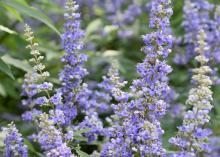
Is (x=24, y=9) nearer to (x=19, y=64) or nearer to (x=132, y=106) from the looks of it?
(x=19, y=64)

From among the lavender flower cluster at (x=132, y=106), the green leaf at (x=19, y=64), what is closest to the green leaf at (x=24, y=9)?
the lavender flower cluster at (x=132, y=106)

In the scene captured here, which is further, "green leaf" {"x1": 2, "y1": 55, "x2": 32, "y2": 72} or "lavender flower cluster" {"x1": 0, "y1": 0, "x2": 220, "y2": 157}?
"green leaf" {"x1": 2, "y1": 55, "x2": 32, "y2": 72}

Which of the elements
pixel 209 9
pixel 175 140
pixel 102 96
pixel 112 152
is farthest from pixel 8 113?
pixel 175 140

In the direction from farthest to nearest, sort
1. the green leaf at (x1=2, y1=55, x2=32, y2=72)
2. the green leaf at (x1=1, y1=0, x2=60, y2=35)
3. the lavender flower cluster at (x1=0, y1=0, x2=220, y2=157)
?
the green leaf at (x1=2, y1=55, x2=32, y2=72), the green leaf at (x1=1, y1=0, x2=60, y2=35), the lavender flower cluster at (x1=0, y1=0, x2=220, y2=157)

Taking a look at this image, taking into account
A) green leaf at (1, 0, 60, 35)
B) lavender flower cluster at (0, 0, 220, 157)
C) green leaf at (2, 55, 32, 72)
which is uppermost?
Result: green leaf at (2, 55, 32, 72)

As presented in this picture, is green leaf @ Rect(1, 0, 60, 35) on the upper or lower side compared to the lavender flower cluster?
upper

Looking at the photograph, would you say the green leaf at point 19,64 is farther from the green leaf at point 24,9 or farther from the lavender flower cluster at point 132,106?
the green leaf at point 24,9

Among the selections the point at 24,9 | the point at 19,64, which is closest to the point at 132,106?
the point at 24,9

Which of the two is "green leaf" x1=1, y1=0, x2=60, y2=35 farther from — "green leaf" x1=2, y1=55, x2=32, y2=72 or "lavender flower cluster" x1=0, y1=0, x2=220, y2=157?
"green leaf" x1=2, y1=55, x2=32, y2=72

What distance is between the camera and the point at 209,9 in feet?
23.2

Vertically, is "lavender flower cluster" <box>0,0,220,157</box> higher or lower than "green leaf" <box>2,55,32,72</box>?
lower

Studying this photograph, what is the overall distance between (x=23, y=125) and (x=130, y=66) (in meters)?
1.66

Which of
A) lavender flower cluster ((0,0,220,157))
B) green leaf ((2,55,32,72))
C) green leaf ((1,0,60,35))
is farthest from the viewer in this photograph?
green leaf ((2,55,32,72))

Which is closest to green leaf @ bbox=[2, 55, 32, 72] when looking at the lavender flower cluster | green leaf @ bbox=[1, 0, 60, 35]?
the lavender flower cluster
